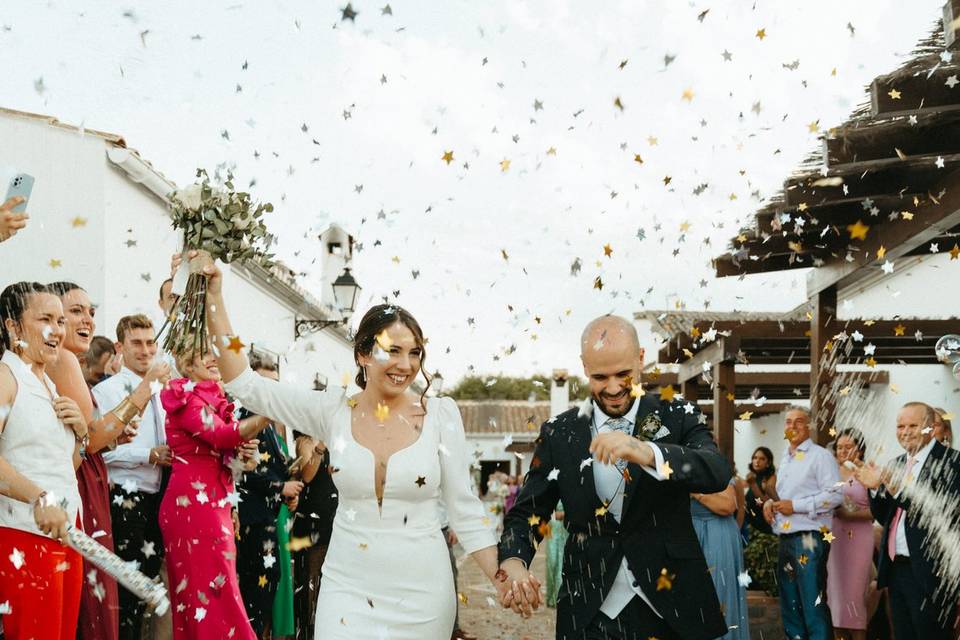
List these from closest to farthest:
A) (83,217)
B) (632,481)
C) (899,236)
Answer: (632,481) < (899,236) < (83,217)

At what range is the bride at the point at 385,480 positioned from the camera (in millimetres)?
4070

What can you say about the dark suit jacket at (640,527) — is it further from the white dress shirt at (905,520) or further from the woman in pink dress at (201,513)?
the white dress shirt at (905,520)

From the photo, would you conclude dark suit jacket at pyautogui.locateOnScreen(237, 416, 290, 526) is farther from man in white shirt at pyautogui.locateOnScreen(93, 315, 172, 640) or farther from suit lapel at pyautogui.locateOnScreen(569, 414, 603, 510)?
suit lapel at pyautogui.locateOnScreen(569, 414, 603, 510)

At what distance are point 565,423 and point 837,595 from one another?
5.62m

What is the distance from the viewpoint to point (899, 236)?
326 inches

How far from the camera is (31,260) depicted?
1480 cm

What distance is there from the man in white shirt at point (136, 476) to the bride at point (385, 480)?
6.14 ft

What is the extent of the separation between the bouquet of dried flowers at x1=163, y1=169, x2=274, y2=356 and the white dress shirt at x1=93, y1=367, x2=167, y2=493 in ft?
5.32

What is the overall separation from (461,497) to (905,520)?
4082 mm

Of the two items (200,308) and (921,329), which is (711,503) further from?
(921,329)

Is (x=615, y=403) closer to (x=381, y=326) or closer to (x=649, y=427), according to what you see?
(x=649, y=427)

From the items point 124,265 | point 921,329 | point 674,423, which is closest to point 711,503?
point 674,423

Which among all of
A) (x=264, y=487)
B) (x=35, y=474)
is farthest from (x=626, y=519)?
(x=264, y=487)

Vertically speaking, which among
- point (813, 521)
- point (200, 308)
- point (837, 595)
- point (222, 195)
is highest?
point (222, 195)
